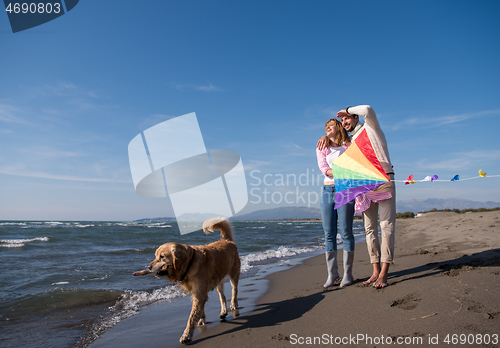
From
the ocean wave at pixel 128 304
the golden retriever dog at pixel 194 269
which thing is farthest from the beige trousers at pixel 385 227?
the ocean wave at pixel 128 304

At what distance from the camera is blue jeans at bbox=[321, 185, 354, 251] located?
3926mm

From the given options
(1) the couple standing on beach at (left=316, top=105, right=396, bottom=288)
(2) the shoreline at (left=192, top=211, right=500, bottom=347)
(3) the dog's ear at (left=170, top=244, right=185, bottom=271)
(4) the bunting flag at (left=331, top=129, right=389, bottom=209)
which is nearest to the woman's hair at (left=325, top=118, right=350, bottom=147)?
(1) the couple standing on beach at (left=316, top=105, right=396, bottom=288)

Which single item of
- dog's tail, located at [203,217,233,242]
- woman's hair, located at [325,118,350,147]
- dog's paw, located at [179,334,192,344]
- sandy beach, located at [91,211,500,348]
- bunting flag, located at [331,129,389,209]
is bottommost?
dog's paw, located at [179,334,192,344]

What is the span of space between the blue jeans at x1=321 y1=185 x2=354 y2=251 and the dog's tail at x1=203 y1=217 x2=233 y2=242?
1.50 m

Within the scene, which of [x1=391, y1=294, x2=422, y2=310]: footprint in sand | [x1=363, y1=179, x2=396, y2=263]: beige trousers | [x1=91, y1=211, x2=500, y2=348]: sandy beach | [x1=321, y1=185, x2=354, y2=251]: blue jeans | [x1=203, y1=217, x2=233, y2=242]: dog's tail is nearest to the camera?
[x1=91, y1=211, x2=500, y2=348]: sandy beach

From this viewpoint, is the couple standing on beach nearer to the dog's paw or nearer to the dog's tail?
the dog's tail

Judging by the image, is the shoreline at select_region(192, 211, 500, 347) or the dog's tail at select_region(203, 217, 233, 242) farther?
the dog's tail at select_region(203, 217, 233, 242)

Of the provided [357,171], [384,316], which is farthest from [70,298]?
[357,171]

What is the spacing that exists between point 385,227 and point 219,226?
Answer: 2.39m

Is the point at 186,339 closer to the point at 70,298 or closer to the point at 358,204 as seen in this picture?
the point at 358,204

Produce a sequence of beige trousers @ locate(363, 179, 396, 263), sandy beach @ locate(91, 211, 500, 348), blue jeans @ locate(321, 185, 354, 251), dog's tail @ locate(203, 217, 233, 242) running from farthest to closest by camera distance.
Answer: dog's tail @ locate(203, 217, 233, 242)
blue jeans @ locate(321, 185, 354, 251)
beige trousers @ locate(363, 179, 396, 263)
sandy beach @ locate(91, 211, 500, 348)

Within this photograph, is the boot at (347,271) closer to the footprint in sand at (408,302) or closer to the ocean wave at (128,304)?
the footprint in sand at (408,302)

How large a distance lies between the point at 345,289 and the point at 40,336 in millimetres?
4106

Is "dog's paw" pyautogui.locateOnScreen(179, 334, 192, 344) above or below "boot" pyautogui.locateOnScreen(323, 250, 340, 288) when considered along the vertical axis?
below
